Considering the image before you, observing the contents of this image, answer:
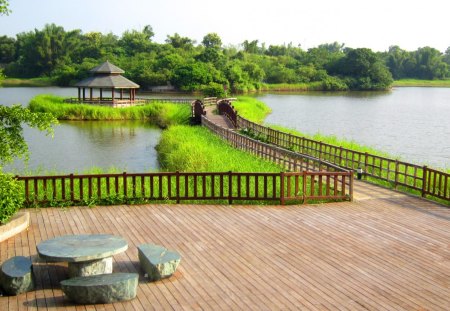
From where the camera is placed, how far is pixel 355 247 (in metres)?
10.3

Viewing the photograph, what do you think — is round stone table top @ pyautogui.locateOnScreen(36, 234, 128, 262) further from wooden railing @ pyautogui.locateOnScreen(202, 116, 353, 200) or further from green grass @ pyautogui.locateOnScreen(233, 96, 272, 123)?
green grass @ pyautogui.locateOnScreen(233, 96, 272, 123)

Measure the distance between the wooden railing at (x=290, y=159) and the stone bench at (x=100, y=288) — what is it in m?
8.04

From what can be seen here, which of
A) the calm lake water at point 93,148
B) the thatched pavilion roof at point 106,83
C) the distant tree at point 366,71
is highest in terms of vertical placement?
the distant tree at point 366,71

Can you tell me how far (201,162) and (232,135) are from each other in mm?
6347

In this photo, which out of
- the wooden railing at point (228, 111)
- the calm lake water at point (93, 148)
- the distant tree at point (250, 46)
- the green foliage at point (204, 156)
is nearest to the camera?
the green foliage at point (204, 156)

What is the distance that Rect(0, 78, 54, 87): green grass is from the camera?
102 m

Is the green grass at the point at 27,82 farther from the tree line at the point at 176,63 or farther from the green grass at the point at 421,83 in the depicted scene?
the green grass at the point at 421,83

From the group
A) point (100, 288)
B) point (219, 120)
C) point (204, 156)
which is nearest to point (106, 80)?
point (219, 120)

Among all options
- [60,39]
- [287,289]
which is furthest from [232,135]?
[60,39]

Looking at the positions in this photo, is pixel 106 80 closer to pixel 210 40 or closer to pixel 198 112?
pixel 198 112

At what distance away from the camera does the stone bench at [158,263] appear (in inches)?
328

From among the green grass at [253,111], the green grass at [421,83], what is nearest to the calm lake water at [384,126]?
the green grass at [253,111]

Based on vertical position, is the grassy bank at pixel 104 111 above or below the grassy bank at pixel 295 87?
below

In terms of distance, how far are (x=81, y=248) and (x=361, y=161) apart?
17.2 metres
